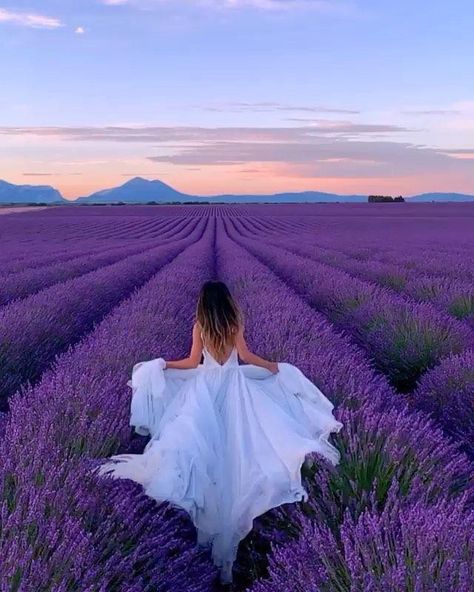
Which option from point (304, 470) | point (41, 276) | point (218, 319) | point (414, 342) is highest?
point (218, 319)

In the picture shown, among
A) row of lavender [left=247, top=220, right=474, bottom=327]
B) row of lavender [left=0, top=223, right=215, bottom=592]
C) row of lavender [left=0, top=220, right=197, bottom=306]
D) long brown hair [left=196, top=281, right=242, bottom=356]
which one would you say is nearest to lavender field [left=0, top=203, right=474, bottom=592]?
row of lavender [left=0, top=223, right=215, bottom=592]

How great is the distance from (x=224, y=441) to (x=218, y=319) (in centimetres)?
57

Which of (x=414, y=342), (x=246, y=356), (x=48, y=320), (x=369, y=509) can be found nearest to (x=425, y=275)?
(x=414, y=342)

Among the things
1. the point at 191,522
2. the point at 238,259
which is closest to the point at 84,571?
the point at 191,522

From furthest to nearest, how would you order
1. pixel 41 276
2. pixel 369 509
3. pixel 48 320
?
pixel 41 276 → pixel 48 320 → pixel 369 509

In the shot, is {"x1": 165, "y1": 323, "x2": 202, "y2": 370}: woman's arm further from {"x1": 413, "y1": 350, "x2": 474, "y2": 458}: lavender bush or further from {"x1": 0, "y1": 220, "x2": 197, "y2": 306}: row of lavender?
{"x1": 0, "y1": 220, "x2": 197, "y2": 306}: row of lavender

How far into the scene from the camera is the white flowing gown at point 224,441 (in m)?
2.76

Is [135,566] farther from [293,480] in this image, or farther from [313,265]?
[313,265]

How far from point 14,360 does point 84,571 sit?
3.56 metres

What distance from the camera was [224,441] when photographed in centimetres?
312

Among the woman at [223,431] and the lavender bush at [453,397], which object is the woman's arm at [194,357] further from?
the lavender bush at [453,397]

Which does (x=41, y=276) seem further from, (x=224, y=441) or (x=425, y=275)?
(x=224, y=441)

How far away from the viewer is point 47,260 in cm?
1393

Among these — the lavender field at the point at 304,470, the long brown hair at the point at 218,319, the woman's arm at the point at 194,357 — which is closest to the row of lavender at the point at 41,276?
the lavender field at the point at 304,470
